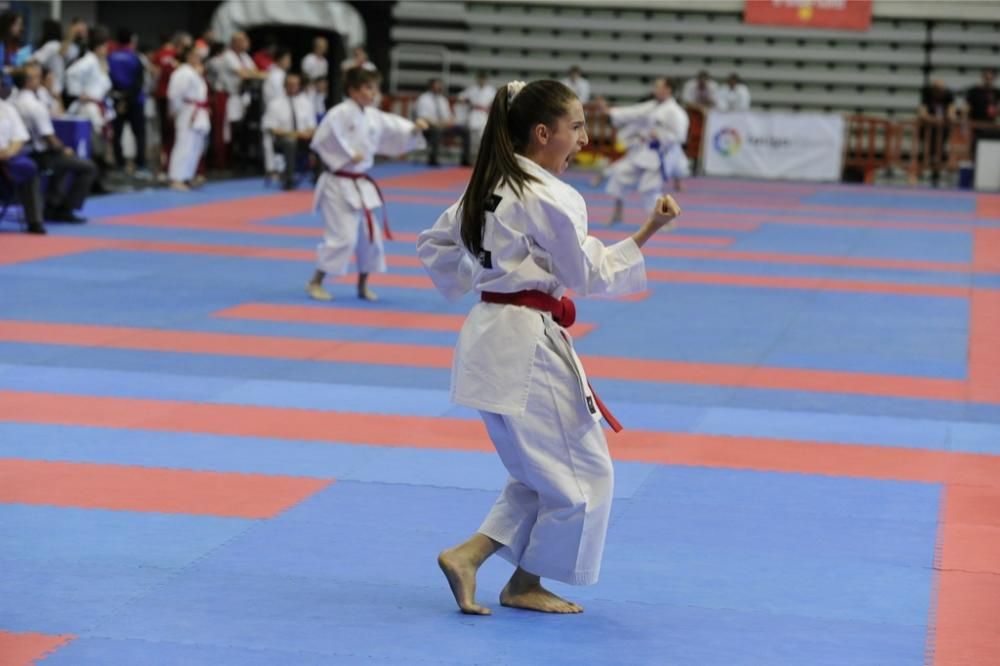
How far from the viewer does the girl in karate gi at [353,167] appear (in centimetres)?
1096

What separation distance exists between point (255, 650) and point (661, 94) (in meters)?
13.9

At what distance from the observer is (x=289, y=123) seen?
21672 millimetres

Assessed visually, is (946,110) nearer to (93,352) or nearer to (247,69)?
(247,69)

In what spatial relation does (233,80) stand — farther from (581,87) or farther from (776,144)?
(776,144)

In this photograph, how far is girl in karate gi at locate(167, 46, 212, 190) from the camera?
1988 centimetres

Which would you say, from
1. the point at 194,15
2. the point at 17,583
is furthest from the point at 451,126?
the point at 17,583

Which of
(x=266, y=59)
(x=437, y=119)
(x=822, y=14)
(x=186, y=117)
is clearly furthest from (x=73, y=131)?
(x=822, y=14)

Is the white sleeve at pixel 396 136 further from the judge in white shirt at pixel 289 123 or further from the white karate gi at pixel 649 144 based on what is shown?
the judge in white shirt at pixel 289 123

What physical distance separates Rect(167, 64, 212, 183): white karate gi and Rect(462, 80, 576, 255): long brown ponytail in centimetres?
1592

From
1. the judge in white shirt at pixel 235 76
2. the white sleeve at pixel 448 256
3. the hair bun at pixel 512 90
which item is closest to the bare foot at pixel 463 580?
the white sleeve at pixel 448 256

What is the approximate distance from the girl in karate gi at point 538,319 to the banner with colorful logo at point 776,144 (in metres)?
23.0

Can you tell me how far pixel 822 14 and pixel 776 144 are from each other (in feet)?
9.76

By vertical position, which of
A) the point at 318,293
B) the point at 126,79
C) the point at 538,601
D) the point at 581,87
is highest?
the point at 126,79

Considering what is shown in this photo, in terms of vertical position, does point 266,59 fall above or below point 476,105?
above
